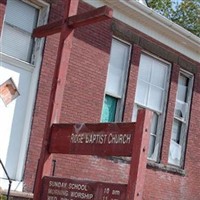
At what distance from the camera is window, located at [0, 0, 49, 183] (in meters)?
8.90

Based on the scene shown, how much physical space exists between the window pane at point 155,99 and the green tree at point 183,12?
15891mm

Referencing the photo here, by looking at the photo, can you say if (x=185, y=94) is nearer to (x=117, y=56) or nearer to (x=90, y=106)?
(x=117, y=56)

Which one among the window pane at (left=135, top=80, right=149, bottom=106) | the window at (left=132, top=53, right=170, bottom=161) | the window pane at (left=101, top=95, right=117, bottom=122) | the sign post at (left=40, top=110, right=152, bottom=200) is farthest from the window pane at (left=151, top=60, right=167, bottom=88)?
the sign post at (left=40, top=110, right=152, bottom=200)

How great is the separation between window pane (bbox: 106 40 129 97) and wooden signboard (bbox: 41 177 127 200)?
20.5 feet

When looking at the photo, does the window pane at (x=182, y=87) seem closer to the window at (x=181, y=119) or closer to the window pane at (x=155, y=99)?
the window at (x=181, y=119)

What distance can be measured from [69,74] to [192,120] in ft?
14.7

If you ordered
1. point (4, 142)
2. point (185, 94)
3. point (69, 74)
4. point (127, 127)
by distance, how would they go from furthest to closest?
point (185, 94)
point (69, 74)
point (4, 142)
point (127, 127)

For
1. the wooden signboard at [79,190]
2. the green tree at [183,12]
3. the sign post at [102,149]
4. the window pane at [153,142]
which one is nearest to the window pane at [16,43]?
the window pane at [153,142]

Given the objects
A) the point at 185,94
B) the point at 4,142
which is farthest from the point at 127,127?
the point at 185,94

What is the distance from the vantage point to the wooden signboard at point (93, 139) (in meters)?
4.41

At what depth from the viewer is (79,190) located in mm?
4629

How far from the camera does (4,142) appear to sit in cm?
883

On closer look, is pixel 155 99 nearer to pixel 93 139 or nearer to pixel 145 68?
pixel 145 68

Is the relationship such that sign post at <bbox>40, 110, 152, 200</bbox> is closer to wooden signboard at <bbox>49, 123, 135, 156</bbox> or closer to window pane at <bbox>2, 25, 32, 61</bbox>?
wooden signboard at <bbox>49, 123, 135, 156</bbox>
